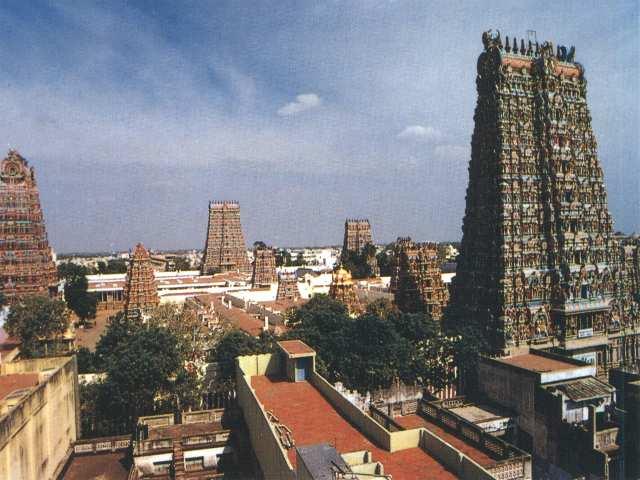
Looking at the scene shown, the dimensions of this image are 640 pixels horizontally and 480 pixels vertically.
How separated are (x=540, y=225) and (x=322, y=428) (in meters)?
21.9

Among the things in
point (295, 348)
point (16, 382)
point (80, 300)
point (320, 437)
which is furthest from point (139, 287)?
point (320, 437)

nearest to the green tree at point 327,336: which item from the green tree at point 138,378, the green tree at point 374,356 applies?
the green tree at point 374,356

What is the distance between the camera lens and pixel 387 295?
6262 cm

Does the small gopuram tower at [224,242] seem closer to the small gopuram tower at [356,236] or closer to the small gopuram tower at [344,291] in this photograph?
the small gopuram tower at [356,236]

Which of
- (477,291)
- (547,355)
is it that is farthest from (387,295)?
(547,355)

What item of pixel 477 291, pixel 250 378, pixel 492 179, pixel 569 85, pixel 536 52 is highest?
pixel 536 52

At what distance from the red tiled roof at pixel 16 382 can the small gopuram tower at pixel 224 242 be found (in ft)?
242

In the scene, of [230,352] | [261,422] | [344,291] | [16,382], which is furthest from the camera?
[344,291]

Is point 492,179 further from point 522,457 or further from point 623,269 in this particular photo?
point 522,457

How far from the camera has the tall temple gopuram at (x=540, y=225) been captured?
102 ft

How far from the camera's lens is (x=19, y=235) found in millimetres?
54188

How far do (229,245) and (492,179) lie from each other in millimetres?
71568

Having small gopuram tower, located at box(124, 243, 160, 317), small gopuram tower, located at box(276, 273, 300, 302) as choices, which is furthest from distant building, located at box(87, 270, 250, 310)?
small gopuram tower, located at box(124, 243, 160, 317)

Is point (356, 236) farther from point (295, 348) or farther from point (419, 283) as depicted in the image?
point (295, 348)
